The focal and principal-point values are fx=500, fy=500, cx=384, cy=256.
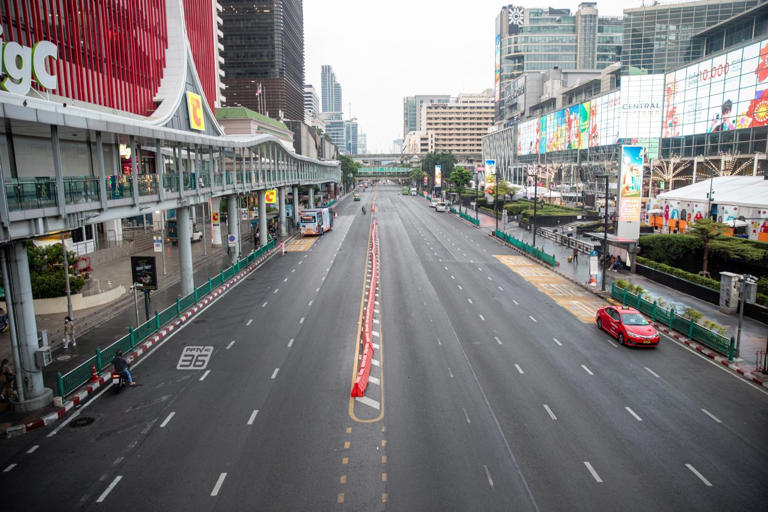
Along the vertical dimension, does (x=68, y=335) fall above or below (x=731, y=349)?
above

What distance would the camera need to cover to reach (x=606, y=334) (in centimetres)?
2425

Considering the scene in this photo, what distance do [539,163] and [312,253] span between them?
105 metres

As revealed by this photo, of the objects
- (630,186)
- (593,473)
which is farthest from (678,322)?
(593,473)

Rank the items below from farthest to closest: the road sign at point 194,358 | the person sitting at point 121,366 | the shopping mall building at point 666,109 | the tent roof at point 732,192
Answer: the shopping mall building at point 666,109 → the tent roof at point 732,192 → the road sign at point 194,358 → the person sitting at point 121,366

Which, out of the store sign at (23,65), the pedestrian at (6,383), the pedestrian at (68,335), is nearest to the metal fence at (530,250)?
the pedestrian at (68,335)

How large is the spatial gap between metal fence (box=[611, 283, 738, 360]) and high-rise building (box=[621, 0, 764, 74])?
138466 millimetres

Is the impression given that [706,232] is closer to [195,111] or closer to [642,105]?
[195,111]

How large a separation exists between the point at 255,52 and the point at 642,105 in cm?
13130

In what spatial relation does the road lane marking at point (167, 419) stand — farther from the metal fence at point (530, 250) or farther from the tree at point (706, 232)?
the tree at point (706, 232)

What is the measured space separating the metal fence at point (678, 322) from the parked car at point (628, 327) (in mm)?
1777

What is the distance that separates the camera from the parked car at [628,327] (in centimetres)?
2211

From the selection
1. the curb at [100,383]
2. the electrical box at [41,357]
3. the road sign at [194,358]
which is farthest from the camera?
the road sign at [194,358]

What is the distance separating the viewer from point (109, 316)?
88.8 feet

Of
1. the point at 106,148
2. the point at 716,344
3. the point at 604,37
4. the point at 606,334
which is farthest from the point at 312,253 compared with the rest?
the point at 604,37
